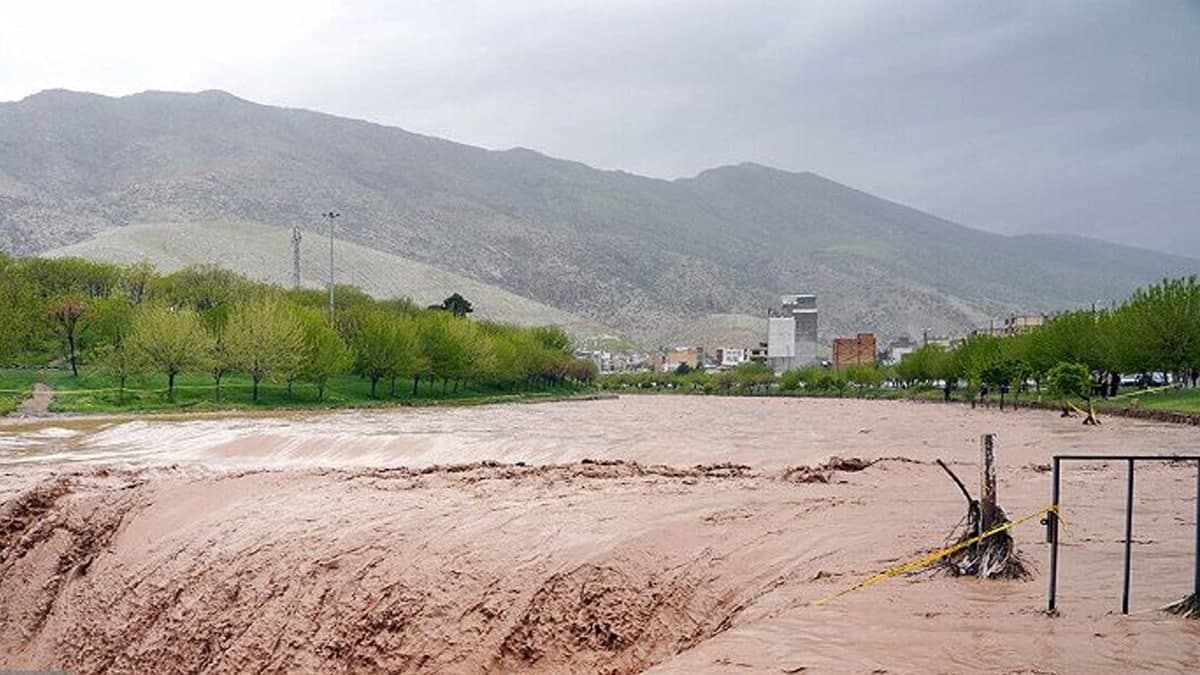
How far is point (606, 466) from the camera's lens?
80.0 ft

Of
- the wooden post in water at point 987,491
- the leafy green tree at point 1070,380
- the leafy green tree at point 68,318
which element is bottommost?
the wooden post in water at point 987,491

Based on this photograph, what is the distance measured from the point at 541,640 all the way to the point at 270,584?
4.30 metres

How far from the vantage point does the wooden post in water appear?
1130 cm

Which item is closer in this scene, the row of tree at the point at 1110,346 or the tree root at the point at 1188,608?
the tree root at the point at 1188,608

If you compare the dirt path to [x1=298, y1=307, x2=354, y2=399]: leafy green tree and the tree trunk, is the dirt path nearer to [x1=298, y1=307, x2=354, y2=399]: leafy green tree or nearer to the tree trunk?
the tree trunk

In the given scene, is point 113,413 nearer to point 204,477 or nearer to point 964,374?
point 204,477

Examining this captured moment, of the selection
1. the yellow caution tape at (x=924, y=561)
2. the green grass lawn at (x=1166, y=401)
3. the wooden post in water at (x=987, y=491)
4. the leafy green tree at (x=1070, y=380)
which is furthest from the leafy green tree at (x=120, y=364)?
the wooden post in water at (x=987, y=491)

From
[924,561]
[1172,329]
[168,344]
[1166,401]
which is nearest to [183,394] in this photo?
[168,344]

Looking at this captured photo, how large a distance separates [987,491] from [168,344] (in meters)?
74.3

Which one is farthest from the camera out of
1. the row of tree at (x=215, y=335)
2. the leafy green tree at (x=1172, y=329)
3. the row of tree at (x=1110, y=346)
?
the row of tree at (x=215, y=335)

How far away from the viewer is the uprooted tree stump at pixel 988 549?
11320 millimetres

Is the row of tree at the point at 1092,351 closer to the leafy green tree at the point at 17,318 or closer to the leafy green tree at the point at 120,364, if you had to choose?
the leafy green tree at the point at 120,364

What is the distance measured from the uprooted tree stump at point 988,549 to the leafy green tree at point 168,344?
7220 cm

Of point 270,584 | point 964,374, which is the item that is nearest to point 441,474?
point 270,584
